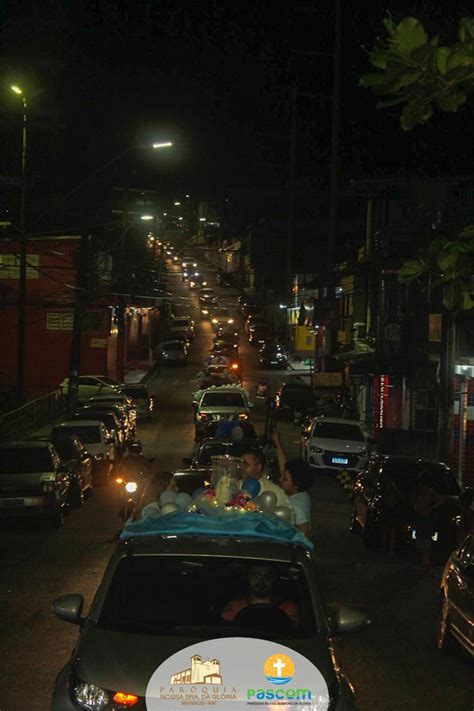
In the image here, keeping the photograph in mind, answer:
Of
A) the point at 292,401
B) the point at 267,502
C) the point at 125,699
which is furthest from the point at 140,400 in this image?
A: the point at 125,699

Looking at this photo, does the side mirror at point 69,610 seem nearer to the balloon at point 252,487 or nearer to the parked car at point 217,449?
the balloon at point 252,487

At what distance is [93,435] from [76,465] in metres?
5.86

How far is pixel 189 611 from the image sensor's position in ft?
22.1

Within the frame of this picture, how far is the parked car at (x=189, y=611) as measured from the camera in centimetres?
622

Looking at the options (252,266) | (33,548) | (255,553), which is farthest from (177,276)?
(255,553)

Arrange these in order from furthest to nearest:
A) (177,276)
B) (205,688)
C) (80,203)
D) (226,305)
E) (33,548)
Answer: (177,276) < (226,305) < (80,203) < (33,548) < (205,688)

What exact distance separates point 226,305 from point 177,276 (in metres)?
25.8

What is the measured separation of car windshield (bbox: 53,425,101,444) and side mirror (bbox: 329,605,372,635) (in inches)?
922

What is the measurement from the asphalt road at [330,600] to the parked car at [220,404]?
28.4 feet

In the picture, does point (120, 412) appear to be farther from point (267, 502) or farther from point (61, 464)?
point (267, 502)

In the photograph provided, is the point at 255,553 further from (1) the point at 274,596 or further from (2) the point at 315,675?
(2) the point at 315,675

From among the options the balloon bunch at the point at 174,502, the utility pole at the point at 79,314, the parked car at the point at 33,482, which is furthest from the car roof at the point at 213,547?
the utility pole at the point at 79,314

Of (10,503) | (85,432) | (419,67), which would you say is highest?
(419,67)

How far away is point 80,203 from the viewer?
229 feet
